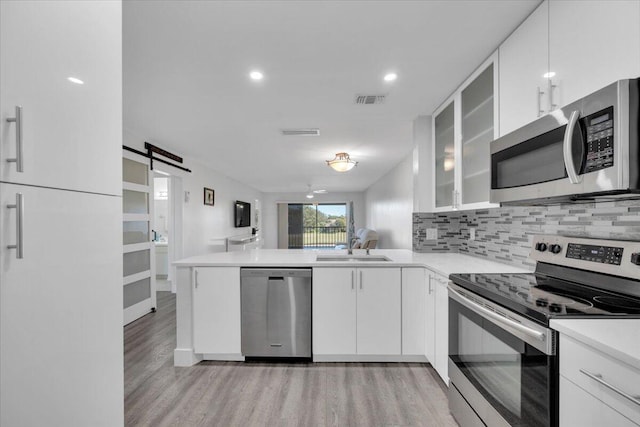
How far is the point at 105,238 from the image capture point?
42.3 inches

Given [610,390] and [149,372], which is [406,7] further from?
[149,372]

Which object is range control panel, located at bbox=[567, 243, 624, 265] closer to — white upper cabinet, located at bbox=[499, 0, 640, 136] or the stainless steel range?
the stainless steel range

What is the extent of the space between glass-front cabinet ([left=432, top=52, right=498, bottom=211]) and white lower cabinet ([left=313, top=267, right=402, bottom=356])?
851mm

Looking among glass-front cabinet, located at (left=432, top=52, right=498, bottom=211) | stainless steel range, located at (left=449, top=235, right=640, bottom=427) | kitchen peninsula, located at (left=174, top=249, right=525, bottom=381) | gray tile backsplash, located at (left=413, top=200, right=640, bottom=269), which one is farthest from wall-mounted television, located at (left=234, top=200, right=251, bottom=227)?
stainless steel range, located at (left=449, top=235, right=640, bottom=427)

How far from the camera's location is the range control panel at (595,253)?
1.27 m

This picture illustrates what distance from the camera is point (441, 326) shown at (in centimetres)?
210

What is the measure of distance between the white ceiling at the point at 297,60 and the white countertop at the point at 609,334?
152 cm

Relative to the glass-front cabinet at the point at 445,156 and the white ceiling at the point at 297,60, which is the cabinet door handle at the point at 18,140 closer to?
the white ceiling at the point at 297,60

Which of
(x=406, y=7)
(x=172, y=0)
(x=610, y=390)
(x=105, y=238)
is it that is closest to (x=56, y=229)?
(x=105, y=238)

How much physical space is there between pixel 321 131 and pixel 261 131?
0.73 m

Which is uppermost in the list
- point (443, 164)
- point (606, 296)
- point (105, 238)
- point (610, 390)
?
point (443, 164)

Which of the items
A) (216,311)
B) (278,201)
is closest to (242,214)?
(278,201)

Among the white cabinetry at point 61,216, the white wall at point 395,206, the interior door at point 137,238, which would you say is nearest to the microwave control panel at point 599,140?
the white cabinetry at point 61,216

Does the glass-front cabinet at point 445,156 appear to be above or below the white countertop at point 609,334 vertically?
above
